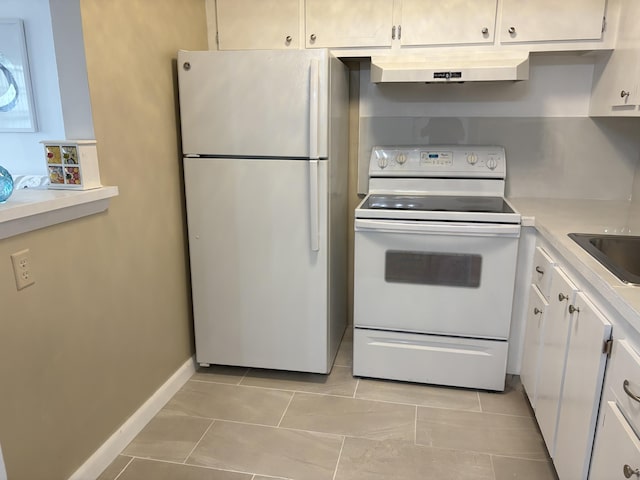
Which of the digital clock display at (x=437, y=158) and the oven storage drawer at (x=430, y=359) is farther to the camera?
the digital clock display at (x=437, y=158)

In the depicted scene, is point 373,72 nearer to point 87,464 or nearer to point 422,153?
point 422,153

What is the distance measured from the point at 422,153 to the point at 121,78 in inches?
62.8

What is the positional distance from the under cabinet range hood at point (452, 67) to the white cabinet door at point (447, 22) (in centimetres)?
8

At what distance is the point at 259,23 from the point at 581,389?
7.11 feet

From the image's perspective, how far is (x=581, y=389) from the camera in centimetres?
147

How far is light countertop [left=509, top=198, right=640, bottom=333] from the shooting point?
123 centimetres

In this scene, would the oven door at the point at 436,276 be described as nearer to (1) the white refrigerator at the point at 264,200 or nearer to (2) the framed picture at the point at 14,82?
(1) the white refrigerator at the point at 264,200

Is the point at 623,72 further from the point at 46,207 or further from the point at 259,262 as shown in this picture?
the point at 46,207

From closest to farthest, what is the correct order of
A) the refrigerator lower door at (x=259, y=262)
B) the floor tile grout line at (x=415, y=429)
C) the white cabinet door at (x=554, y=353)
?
the white cabinet door at (x=554, y=353) < the floor tile grout line at (x=415, y=429) < the refrigerator lower door at (x=259, y=262)

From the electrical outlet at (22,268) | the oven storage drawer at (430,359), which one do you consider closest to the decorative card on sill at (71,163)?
the electrical outlet at (22,268)

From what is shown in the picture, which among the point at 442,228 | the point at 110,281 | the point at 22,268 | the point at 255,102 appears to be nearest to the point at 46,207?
the point at 22,268

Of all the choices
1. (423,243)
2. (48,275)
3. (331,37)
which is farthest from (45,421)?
(331,37)

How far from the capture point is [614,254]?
5.85 ft

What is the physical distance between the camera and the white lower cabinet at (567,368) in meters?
1.39
